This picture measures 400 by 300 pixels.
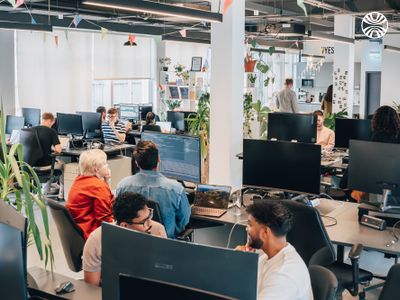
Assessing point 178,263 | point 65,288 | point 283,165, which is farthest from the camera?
point 283,165

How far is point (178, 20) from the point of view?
1433cm

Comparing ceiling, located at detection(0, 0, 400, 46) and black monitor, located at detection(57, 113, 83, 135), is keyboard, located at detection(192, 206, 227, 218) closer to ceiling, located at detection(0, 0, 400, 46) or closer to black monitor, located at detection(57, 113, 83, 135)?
black monitor, located at detection(57, 113, 83, 135)

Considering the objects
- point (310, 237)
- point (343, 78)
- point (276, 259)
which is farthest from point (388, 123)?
point (343, 78)

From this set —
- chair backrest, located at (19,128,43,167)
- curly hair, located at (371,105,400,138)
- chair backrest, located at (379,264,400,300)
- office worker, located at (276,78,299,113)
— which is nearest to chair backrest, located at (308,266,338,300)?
chair backrest, located at (379,264,400,300)

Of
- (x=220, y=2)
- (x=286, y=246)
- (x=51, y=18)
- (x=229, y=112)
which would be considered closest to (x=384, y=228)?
(x=286, y=246)

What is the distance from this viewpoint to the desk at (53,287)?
265 cm

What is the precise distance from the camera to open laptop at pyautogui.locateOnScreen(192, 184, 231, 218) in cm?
446

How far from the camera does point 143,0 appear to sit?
5.81 m

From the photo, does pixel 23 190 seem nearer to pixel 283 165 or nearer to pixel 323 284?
pixel 323 284

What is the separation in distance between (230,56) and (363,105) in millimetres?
11681

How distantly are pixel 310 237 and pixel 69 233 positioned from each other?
1610mm

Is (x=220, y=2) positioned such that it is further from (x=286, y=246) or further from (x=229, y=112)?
(x=286, y=246)

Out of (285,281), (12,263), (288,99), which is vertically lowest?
(285,281)

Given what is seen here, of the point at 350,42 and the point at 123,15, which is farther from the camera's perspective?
the point at 123,15
